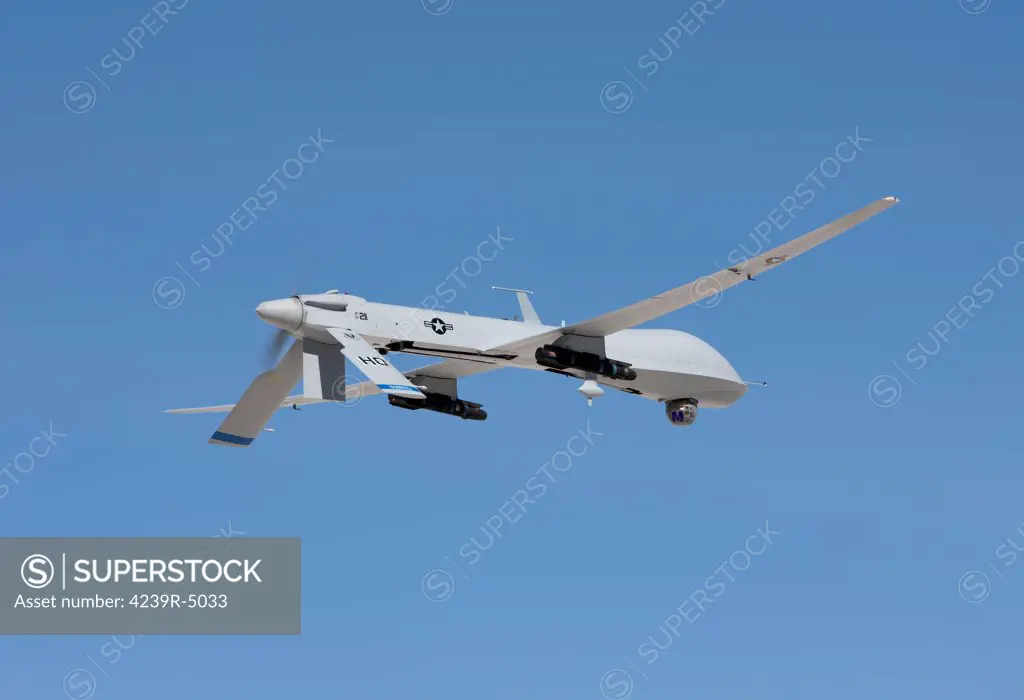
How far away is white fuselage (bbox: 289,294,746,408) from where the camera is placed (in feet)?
143

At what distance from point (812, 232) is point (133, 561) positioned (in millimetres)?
22327

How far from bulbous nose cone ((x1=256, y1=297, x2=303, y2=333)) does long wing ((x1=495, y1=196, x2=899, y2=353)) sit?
21.7ft

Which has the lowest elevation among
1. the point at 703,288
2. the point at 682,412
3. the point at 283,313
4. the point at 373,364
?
the point at 373,364

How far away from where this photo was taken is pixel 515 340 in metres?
46.2

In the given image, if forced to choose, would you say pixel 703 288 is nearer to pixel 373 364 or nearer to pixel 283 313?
pixel 373 364

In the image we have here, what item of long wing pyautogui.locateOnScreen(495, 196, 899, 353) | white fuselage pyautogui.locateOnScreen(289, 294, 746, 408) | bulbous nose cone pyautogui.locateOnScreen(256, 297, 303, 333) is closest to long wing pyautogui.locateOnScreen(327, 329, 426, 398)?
white fuselage pyautogui.locateOnScreen(289, 294, 746, 408)

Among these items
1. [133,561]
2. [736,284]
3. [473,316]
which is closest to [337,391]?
[473,316]

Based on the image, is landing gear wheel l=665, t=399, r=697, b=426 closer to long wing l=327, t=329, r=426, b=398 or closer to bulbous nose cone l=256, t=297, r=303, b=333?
long wing l=327, t=329, r=426, b=398

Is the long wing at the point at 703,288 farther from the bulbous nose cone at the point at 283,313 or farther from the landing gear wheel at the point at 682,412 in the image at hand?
the bulbous nose cone at the point at 283,313

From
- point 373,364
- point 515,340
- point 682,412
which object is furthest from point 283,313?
point 682,412

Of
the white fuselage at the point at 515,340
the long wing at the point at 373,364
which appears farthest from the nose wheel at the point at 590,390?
the long wing at the point at 373,364

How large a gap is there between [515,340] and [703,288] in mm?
6421

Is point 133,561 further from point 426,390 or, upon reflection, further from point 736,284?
point 736,284

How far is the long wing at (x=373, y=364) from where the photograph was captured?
134 feet
